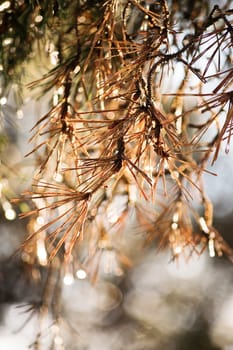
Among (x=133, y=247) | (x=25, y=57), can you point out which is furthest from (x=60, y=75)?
(x=133, y=247)

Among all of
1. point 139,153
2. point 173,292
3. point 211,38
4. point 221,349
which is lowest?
point 221,349

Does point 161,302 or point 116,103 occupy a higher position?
point 116,103

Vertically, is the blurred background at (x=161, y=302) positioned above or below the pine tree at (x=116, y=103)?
below

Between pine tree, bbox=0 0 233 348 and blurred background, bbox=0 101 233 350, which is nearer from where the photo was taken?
pine tree, bbox=0 0 233 348

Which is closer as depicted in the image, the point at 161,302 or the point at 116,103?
the point at 116,103

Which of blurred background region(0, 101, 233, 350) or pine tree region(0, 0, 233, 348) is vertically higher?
pine tree region(0, 0, 233, 348)

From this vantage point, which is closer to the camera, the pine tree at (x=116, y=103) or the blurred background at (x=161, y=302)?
the pine tree at (x=116, y=103)

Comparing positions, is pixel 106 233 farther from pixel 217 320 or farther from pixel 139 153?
pixel 217 320

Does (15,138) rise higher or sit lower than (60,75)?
lower
